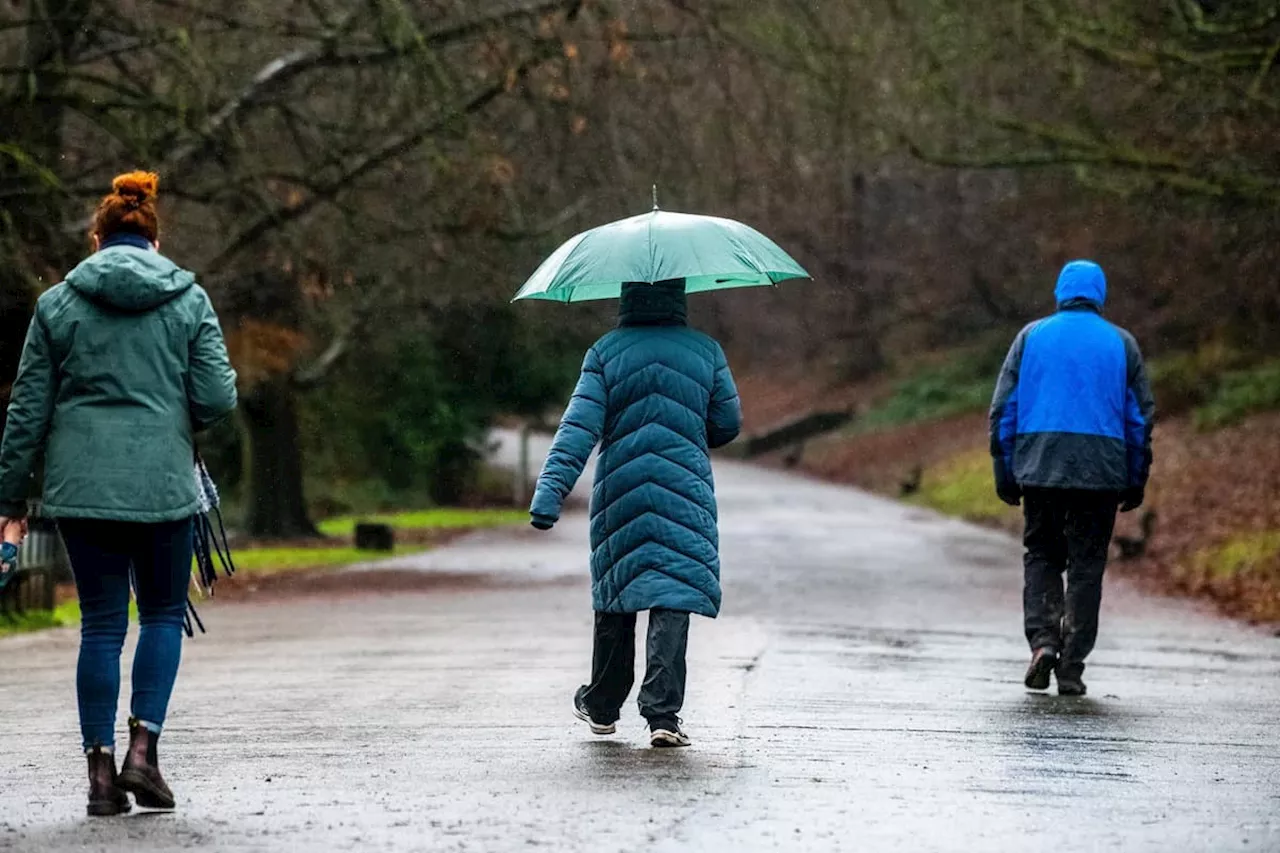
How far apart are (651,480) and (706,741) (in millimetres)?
1018

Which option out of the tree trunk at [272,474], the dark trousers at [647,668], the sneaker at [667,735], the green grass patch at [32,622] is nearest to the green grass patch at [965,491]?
the tree trunk at [272,474]

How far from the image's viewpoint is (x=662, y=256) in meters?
8.36

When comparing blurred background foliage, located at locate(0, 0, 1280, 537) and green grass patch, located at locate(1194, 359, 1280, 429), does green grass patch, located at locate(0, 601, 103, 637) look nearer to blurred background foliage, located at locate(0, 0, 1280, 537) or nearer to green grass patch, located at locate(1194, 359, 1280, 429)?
blurred background foliage, located at locate(0, 0, 1280, 537)

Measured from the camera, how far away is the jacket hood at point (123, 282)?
6.84m

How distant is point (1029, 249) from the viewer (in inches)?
1881

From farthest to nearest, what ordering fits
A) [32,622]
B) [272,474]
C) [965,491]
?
[965,491], [272,474], [32,622]

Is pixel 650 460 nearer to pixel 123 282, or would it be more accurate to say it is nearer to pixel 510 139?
pixel 123 282

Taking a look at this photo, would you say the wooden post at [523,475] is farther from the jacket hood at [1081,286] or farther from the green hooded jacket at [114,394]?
the green hooded jacket at [114,394]

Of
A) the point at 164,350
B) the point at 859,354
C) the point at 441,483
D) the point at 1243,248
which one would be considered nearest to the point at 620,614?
the point at 164,350

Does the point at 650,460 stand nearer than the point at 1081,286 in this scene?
Yes

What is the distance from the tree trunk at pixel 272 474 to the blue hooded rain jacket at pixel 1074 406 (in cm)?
2022

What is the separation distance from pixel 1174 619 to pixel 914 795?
9.85 m

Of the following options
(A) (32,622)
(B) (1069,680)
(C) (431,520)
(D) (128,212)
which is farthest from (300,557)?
(D) (128,212)

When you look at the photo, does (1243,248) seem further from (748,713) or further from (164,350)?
(164,350)
